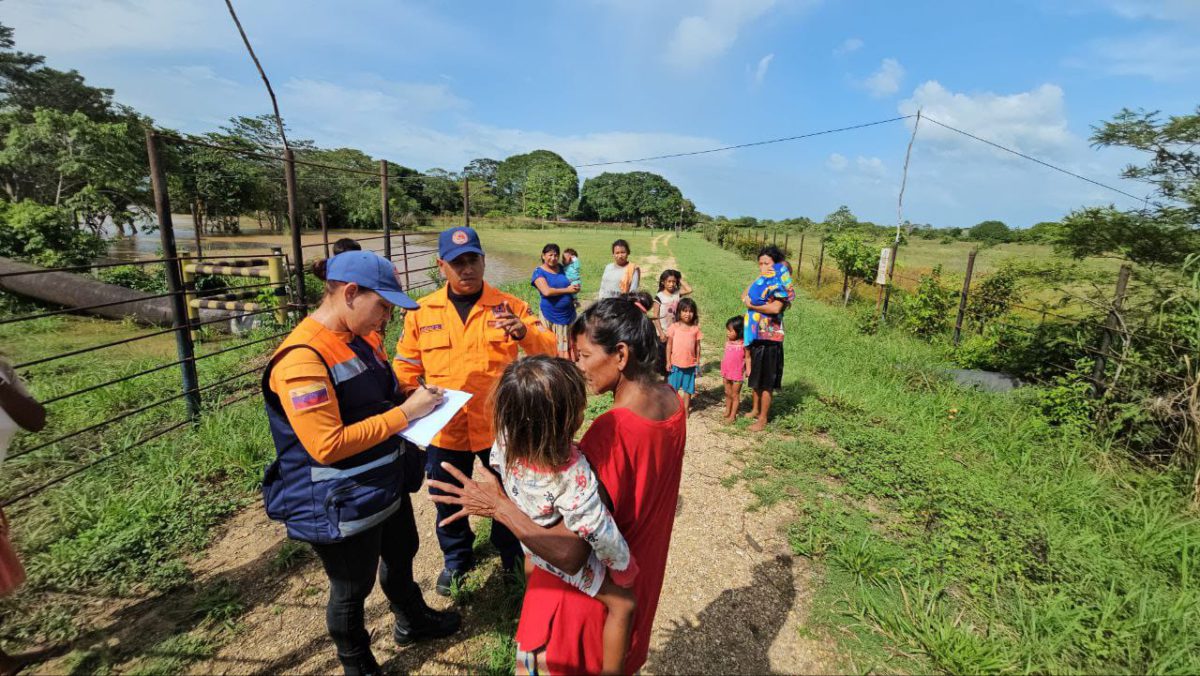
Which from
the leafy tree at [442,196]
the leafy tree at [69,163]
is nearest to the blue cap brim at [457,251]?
the leafy tree at [69,163]

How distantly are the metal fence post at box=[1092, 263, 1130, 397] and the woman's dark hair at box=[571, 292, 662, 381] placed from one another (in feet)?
17.9

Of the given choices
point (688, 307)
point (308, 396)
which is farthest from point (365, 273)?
point (688, 307)

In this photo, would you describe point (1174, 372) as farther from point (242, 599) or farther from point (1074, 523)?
point (242, 599)

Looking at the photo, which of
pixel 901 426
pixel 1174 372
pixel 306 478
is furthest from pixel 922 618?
pixel 1174 372

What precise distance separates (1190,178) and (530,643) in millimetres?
6680

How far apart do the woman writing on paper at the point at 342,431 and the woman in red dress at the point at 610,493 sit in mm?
599

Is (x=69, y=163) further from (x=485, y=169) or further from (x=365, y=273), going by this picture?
(x=485, y=169)

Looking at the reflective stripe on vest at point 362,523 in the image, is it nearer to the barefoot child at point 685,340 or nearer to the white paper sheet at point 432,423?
the white paper sheet at point 432,423

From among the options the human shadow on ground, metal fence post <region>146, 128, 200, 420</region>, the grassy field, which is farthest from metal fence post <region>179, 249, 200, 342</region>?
the human shadow on ground

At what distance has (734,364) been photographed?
16.5 feet

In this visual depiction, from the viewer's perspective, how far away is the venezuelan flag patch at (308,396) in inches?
61.8

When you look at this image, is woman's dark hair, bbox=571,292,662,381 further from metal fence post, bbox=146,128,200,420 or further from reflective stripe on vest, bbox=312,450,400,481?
metal fence post, bbox=146,128,200,420

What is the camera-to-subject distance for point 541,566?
1343 mm

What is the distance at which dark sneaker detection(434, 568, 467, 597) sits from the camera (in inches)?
107
